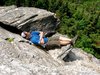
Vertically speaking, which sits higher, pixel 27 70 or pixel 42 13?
pixel 27 70

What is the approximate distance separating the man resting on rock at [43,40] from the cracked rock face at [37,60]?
29cm

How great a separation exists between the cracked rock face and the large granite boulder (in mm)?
61

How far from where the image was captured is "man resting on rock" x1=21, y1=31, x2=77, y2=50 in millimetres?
16156

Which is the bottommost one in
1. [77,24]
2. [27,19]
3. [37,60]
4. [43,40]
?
[77,24]

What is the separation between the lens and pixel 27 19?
1844cm

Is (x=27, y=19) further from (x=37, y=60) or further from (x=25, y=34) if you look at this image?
(x=37, y=60)

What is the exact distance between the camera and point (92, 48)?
28.3 m

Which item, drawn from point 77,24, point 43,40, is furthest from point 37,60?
point 77,24

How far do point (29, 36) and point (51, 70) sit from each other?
7968mm

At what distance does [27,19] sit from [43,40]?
8.82 ft

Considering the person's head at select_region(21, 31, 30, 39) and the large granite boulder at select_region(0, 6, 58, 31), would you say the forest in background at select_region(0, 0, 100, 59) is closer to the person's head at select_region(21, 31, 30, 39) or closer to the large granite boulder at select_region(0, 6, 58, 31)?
the large granite boulder at select_region(0, 6, 58, 31)

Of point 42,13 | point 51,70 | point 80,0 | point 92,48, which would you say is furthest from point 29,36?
point 80,0

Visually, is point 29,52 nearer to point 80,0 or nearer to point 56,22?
point 56,22

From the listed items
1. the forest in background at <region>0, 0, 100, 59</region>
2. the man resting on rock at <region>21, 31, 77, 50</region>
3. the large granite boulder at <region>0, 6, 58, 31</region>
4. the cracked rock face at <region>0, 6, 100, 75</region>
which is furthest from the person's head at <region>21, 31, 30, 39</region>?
the forest in background at <region>0, 0, 100, 59</region>
